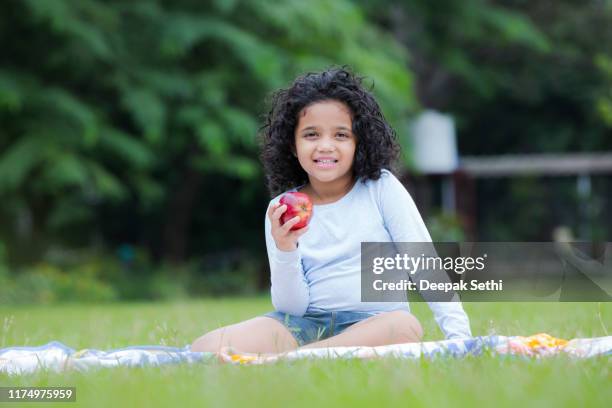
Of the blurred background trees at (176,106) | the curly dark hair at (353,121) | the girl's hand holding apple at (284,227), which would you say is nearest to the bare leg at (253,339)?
the girl's hand holding apple at (284,227)

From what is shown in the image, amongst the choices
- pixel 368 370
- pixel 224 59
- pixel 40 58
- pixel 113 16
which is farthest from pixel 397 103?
pixel 368 370

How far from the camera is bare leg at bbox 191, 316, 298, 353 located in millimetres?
3910

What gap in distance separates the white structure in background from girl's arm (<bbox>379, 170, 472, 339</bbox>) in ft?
41.0

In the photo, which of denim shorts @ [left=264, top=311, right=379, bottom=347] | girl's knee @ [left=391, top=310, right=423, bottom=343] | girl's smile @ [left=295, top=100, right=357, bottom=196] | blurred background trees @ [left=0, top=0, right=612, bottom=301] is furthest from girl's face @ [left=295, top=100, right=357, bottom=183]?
blurred background trees @ [left=0, top=0, right=612, bottom=301]

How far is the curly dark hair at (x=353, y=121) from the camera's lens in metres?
4.29

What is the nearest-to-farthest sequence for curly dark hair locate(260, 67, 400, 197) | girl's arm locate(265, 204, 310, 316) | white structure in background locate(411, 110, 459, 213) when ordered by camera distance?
girl's arm locate(265, 204, 310, 316) → curly dark hair locate(260, 67, 400, 197) → white structure in background locate(411, 110, 459, 213)

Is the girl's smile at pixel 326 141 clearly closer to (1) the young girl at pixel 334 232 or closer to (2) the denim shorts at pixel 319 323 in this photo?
(1) the young girl at pixel 334 232

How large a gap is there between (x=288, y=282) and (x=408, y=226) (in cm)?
59

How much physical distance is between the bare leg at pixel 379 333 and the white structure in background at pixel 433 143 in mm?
12840

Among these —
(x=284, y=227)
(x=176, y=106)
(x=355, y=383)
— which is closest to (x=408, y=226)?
(x=284, y=227)

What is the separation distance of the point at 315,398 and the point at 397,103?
12110mm

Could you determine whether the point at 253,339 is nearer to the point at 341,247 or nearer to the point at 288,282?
the point at 288,282

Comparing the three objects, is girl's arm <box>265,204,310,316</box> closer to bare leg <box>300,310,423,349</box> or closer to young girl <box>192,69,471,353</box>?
young girl <box>192,69,471,353</box>

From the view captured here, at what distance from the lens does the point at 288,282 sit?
4043 millimetres
